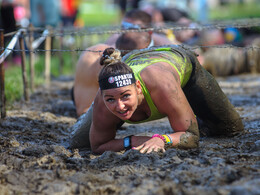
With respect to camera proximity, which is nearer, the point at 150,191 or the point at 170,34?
the point at 150,191

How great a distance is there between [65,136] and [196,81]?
1.52 m

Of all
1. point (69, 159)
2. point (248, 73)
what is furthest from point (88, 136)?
point (248, 73)

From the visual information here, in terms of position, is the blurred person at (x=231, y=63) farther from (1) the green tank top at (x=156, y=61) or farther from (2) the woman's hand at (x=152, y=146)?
(2) the woman's hand at (x=152, y=146)

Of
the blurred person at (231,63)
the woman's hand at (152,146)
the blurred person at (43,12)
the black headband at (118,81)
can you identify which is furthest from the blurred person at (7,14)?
the woman's hand at (152,146)

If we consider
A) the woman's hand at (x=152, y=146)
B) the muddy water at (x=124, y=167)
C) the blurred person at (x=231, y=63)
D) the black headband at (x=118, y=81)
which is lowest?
the blurred person at (x=231, y=63)

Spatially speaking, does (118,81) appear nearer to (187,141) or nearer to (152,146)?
(152,146)

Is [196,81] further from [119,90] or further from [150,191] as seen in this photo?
[150,191]

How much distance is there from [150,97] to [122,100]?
240mm

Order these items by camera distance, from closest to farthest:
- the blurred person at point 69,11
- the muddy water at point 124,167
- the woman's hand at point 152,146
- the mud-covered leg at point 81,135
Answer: the muddy water at point 124,167
the woman's hand at point 152,146
the mud-covered leg at point 81,135
the blurred person at point 69,11

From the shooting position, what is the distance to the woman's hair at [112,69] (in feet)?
10.1

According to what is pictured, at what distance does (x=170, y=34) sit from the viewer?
26.8 feet

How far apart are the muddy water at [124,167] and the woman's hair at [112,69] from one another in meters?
0.58

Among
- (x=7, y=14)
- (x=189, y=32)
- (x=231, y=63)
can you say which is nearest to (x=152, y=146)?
(x=231, y=63)

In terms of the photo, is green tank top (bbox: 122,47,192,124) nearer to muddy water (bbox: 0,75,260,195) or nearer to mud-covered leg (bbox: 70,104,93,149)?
muddy water (bbox: 0,75,260,195)
